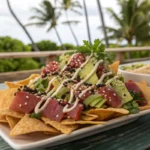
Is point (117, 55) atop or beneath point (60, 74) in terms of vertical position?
beneath

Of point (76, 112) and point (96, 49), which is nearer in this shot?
point (76, 112)

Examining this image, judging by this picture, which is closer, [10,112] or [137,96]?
[10,112]

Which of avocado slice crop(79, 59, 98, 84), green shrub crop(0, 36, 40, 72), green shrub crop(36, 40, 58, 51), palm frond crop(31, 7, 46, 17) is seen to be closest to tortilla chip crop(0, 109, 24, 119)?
avocado slice crop(79, 59, 98, 84)

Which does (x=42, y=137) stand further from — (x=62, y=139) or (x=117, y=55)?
(x=117, y=55)

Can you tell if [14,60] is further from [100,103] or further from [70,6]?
[100,103]

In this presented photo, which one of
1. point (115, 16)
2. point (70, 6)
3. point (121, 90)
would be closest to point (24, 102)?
point (121, 90)

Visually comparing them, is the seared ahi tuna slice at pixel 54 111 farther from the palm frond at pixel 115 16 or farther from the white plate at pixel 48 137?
the palm frond at pixel 115 16

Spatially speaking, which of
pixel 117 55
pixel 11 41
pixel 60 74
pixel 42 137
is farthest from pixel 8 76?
pixel 11 41

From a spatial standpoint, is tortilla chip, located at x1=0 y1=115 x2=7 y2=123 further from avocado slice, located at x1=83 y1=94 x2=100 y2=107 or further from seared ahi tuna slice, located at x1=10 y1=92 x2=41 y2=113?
avocado slice, located at x1=83 y1=94 x2=100 y2=107
